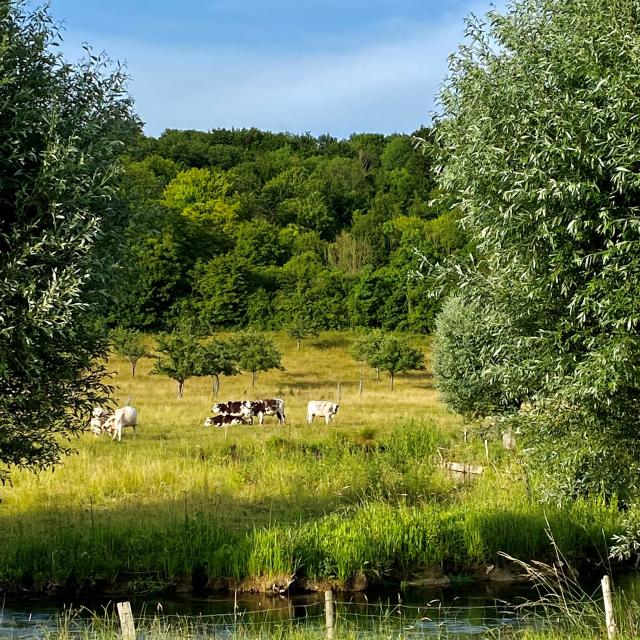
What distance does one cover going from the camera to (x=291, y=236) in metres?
140

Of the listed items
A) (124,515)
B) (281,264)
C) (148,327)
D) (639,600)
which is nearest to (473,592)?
(639,600)

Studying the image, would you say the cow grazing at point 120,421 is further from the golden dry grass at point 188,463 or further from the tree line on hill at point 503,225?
the tree line on hill at point 503,225

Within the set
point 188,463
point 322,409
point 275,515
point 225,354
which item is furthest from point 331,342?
point 275,515

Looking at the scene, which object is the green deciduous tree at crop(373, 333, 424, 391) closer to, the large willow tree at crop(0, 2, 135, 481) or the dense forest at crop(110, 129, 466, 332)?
the dense forest at crop(110, 129, 466, 332)

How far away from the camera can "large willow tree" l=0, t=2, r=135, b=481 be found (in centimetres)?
1379

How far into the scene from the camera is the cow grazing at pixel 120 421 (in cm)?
3722

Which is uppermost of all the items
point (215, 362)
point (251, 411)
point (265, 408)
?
point (215, 362)

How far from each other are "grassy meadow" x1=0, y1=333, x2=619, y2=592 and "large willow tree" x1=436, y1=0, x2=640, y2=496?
3154mm

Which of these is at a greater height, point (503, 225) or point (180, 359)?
point (503, 225)

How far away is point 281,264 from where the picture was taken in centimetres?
13500

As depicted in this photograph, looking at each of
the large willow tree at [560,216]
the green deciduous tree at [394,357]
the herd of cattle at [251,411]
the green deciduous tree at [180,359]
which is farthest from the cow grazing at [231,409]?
the green deciduous tree at [394,357]

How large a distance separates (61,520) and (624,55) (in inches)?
697

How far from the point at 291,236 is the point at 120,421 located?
104 meters

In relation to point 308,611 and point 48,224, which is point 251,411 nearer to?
point 308,611
